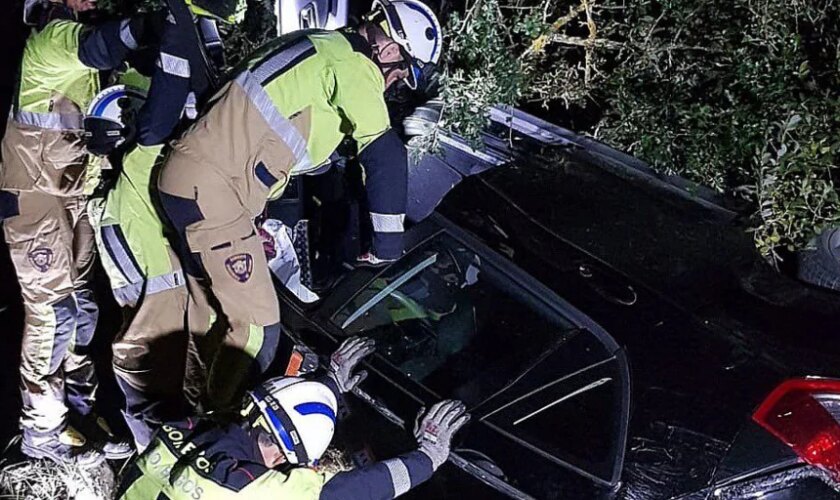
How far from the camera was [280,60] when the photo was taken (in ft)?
10.5

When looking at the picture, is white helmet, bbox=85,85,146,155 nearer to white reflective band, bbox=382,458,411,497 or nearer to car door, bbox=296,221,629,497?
car door, bbox=296,221,629,497

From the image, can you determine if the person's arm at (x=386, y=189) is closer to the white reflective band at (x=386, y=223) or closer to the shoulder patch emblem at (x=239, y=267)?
the white reflective band at (x=386, y=223)

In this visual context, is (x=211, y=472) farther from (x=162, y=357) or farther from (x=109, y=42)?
(x=109, y=42)

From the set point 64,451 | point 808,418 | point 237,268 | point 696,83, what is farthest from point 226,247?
point 696,83

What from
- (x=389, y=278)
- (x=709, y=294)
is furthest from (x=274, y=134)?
(x=709, y=294)

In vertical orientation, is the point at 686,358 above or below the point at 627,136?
above

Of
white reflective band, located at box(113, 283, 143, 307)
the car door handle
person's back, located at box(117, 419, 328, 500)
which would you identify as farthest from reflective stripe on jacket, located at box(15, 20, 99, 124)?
the car door handle

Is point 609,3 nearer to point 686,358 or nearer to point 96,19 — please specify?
point 96,19

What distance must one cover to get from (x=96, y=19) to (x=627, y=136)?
238cm

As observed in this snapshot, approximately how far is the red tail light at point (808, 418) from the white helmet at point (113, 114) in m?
2.56

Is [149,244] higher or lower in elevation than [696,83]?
lower

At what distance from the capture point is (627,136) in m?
4.20

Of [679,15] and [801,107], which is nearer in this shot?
[801,107]

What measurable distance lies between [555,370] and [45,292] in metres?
2.42
